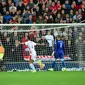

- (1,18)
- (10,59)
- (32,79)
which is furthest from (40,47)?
(32,79)

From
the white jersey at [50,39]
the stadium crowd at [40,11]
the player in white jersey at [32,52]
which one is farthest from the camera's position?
the stadium crowd at [40,11]

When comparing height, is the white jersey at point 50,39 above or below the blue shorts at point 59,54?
above

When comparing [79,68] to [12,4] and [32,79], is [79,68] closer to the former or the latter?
[32,79]

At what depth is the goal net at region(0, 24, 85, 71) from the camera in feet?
49.4

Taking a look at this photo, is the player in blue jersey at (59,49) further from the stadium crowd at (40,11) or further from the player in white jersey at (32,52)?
the stadium crowd at (40,11)

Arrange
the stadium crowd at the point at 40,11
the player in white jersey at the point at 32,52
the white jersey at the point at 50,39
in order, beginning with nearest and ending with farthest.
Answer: the player in white jersey at the point at 32,52 < the white jersey at the point at 50,39 < the stadium crowd at the point at 40,11

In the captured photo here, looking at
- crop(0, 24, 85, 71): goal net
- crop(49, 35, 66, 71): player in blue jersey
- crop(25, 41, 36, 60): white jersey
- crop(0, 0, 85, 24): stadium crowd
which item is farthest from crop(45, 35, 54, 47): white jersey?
crop(0, 0, 85, 24): stadium crowd

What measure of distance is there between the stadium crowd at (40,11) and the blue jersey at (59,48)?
7.58ft

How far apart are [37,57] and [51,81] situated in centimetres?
439

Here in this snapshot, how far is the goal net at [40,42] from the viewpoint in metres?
15.0

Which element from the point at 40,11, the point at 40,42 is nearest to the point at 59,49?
the point at 40,42

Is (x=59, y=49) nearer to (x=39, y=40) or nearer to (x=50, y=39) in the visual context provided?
(x=50, y=39)

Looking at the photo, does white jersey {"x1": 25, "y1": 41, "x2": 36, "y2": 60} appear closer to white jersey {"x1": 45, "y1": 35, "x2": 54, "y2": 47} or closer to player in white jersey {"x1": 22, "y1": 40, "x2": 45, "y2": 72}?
player in white jersey {"x1": 22, "y1": 40, "x2": 45, "y2": 72}

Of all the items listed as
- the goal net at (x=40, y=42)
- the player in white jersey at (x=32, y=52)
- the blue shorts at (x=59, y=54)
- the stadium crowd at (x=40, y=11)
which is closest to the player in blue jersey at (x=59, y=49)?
the blue shorts at (x=59, y=54)
